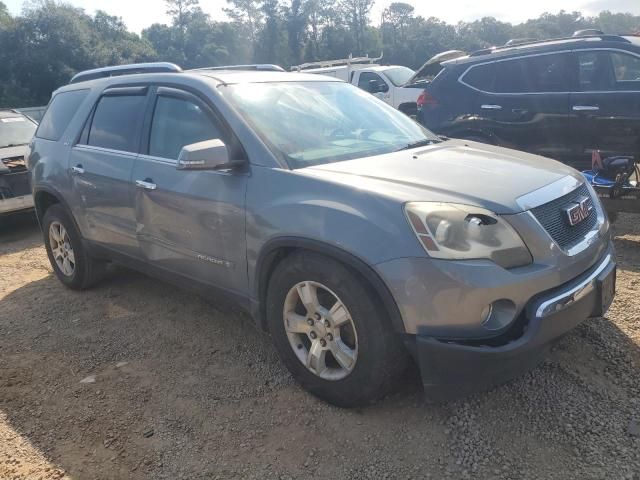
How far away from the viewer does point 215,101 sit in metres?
3.27

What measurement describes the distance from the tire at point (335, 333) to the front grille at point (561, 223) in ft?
2.83

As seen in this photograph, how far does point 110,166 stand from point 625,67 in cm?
549

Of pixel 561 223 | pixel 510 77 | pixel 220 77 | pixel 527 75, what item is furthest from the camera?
pixel 510 77

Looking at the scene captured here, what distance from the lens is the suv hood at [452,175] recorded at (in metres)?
2.50

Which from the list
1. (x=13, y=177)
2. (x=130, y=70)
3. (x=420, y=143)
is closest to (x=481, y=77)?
(x=420, y=143)

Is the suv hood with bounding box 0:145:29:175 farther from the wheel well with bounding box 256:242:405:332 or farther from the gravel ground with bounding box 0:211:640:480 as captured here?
the wheel well with bounding box 256:242:405:332

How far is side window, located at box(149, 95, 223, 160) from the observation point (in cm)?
337

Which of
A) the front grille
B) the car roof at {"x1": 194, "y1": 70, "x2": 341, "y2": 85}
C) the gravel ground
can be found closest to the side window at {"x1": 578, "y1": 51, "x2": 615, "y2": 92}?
the gravel ground

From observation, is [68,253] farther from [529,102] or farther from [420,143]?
[529,102]

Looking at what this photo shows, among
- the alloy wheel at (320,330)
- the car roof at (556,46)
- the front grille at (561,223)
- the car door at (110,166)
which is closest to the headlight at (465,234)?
the front grille at (561,223)

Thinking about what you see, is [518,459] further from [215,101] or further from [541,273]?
[215,101]

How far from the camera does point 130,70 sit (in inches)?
186

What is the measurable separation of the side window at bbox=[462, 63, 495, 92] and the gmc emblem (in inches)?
169

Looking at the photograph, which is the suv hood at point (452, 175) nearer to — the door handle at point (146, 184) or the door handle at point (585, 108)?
the door handle at point (146, 184)
